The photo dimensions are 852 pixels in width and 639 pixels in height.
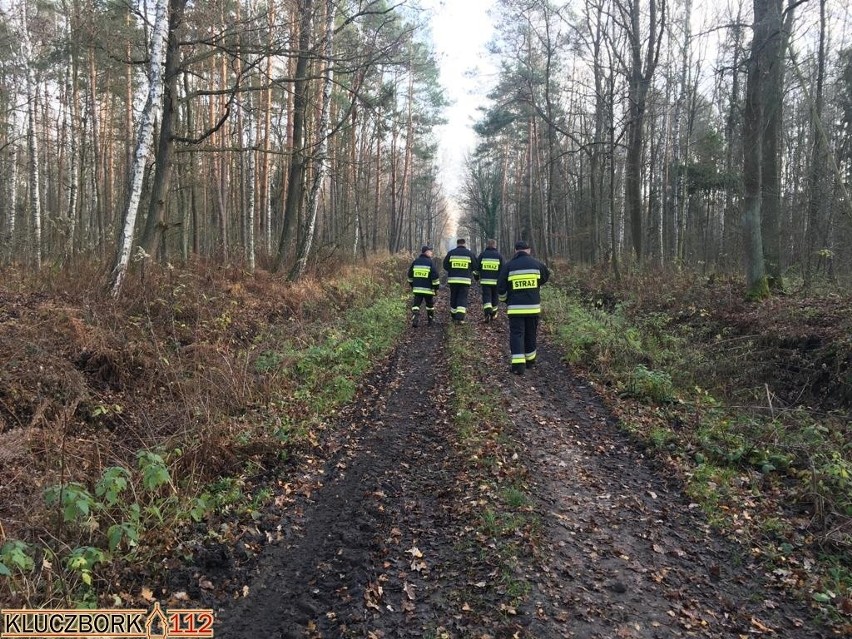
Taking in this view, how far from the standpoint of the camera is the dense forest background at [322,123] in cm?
1012

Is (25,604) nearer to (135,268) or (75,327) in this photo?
(75,327)

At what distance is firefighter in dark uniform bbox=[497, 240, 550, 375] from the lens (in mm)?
8680

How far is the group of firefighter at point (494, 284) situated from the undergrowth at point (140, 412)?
192cm

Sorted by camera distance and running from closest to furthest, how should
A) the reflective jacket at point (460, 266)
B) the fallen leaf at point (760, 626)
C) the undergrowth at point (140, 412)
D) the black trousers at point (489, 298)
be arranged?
the fallen leaf at point (760, 626) → the undergrowth at point (140, 412) → the reflective jacket at point (460, 266) → the black trousers at point (489, 298)

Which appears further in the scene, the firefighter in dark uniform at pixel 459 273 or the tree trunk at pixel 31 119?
the tree trunk at pixel 31 119

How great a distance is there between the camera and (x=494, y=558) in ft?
12.5

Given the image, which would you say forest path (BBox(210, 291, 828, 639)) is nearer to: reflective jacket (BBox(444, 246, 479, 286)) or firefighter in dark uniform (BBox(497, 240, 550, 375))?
firefighter in dark uniform (BBox(497, 240, 550, 375))

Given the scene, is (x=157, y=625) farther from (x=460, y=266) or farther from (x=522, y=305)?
(x=460, y=266)

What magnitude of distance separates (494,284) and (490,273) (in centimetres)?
38

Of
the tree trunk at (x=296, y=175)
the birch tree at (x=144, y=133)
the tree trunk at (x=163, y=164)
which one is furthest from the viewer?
the tree trunk at (x=296, y=175)

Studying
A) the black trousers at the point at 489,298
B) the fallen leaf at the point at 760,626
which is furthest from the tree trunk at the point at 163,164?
the fallen leaf at the point at 760,626

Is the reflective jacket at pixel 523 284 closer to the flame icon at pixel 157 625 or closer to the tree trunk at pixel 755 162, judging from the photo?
the tree trunk at pixel 755 162

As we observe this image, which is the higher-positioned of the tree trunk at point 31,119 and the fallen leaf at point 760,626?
the tree trunk at point 31,119

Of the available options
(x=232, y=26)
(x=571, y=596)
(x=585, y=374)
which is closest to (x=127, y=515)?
(x=571, y=596)
